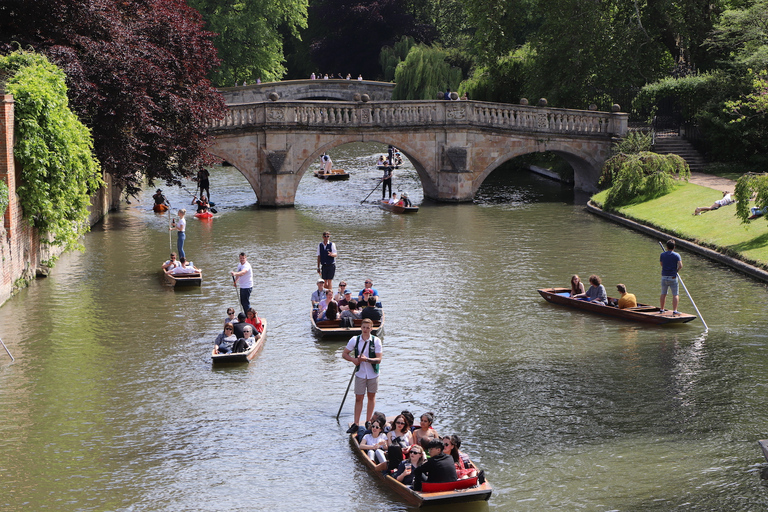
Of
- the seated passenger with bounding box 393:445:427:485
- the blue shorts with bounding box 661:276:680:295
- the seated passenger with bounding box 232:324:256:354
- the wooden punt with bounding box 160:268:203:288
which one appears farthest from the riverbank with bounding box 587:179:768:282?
the seated passenger with bounding box 393:445:427:485

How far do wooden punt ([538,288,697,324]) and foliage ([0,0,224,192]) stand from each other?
13.9 metres

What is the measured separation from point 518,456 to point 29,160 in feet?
46.9

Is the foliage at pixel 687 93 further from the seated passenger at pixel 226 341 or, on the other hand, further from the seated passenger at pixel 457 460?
the seated passenger at pixel 457 460

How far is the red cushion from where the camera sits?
35.9 feet

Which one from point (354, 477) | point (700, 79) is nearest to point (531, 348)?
point (354, 477)

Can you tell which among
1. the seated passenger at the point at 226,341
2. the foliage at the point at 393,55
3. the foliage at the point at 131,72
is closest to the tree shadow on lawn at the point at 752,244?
the seated passenger at the point at 226,341

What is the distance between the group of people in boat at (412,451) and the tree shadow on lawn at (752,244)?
49.3ft

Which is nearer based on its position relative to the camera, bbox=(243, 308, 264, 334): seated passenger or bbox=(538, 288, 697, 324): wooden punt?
bbox=(243, 308, 264, 334): seated passenger

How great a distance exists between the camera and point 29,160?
21375mm

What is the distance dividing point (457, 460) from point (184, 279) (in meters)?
12.4

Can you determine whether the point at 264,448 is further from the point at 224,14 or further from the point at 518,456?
the point at 224,14

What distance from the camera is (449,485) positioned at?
11.0 metres

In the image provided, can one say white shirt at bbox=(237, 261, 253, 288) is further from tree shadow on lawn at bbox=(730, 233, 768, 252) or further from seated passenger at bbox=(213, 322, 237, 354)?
tree shadow on lawn at bbox=(730, 233, 768, 252)

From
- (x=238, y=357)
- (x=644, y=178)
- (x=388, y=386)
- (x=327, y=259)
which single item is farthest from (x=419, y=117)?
(x=388, y=386)
